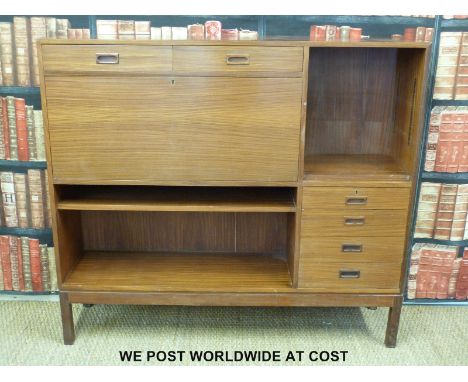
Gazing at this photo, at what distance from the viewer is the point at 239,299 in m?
2.17

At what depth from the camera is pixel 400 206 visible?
6.69 ft

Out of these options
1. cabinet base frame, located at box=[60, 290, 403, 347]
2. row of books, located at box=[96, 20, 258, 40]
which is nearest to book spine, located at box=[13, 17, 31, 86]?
row of books, located at box=[96, 20, 258, 40]

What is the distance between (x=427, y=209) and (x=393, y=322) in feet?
1.95

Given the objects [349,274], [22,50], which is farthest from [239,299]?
[22,50]

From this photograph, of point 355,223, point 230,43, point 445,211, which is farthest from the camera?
point 445,211

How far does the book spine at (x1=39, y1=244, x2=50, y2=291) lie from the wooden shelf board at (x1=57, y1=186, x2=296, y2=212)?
1.55ft

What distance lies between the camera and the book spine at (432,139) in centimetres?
229

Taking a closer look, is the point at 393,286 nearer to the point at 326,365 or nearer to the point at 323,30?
the point at 326,365

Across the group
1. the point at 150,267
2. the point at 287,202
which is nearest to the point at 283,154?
the point at 287,202

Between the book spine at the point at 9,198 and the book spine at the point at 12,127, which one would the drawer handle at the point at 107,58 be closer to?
the book spine at the point at 12,127

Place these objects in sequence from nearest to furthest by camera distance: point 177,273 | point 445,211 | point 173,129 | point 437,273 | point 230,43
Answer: point 230,43, point 173,129, point 177,273, point 445,211, point 437,273

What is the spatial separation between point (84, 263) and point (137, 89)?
0.92 m

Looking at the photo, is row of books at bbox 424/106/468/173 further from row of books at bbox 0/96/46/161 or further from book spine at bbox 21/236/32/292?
book spine at bbox 21/236/32/292

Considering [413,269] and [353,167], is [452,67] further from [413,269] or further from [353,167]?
[413,269]
